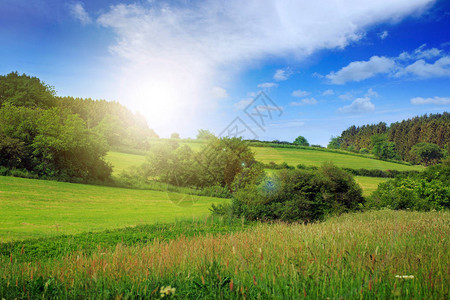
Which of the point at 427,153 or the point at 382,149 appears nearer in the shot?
the point at 427,153

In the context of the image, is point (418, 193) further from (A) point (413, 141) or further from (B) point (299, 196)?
(A) point (413, 141)

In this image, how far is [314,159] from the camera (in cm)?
3262

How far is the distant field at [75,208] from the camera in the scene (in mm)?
11570

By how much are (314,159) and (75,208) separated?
2453 centimetres

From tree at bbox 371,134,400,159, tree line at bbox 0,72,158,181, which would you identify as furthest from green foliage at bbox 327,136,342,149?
tree line at bbox 0,72,158,181

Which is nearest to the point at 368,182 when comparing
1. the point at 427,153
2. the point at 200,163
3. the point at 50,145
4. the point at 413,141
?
the point at 427,153

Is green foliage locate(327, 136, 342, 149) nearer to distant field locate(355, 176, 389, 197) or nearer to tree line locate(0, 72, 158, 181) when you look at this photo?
distant field locate(355, 176, 389, 197)

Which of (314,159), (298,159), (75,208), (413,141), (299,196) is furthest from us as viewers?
(413,141)

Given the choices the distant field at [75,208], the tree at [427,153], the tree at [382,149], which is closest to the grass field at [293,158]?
the tree at [427,153]

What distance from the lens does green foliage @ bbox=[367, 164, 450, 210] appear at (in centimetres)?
1360

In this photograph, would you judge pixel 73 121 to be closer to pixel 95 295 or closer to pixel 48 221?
pixel 48 221

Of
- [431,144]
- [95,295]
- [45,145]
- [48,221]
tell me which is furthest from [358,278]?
[431,144]

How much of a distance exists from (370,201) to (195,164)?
14765 millimetres

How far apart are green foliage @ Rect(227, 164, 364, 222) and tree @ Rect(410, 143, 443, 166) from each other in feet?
75.6
